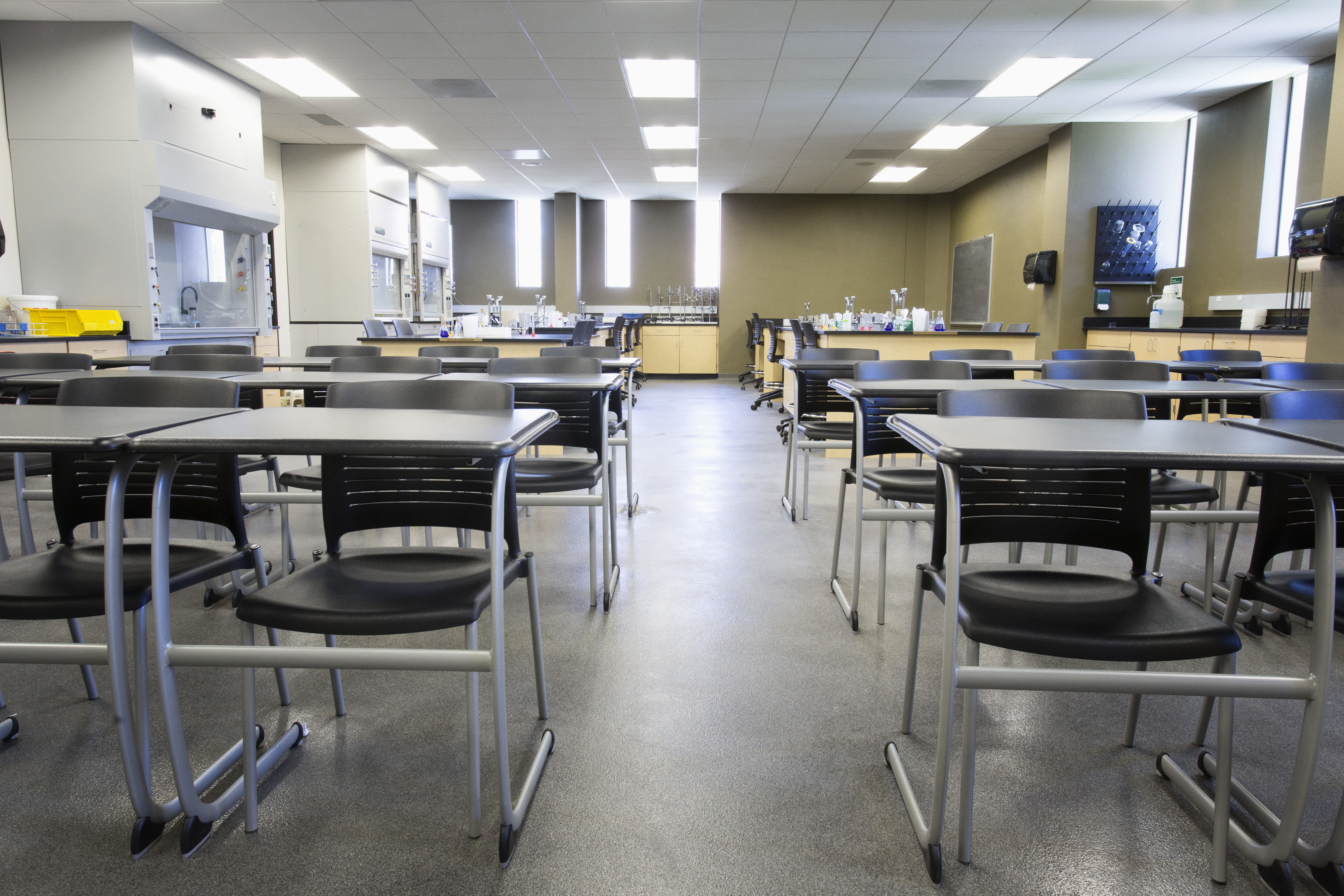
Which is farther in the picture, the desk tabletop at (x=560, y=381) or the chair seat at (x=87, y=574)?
the desk tabletop at (x=560, y=381)

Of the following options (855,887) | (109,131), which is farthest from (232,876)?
(109,131)

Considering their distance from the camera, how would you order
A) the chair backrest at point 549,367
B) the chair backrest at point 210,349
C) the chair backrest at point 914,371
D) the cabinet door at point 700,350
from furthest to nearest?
the cabinet door at point 700,350
the chair backrest at point 210,349
the chair backrest at point 549,367
the chair backrest at point 914,371

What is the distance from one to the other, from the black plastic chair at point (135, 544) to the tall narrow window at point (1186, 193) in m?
8.37

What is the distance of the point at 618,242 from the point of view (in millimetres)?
12891

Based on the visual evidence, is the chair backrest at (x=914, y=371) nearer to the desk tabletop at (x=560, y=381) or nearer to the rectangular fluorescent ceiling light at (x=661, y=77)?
the desk tabletop at (x=560, y=381)

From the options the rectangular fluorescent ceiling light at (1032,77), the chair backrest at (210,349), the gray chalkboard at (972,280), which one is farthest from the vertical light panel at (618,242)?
the chair backrest at (210,349)

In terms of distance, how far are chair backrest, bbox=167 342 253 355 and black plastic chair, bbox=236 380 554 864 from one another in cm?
317

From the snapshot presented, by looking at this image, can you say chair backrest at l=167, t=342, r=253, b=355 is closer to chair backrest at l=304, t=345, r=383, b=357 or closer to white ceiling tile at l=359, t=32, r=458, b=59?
chair backrest at l=304, t=345, r=383, b=357

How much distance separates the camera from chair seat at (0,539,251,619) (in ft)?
4.53

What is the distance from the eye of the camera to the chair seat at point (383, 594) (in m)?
1.33

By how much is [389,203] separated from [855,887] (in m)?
9.61

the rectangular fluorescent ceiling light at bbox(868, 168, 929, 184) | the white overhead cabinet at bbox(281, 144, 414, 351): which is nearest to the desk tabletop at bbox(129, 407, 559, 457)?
the white overhead cabinet at bbox(281, 144, 414, 351)

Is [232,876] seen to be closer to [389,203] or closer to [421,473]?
[421,473]

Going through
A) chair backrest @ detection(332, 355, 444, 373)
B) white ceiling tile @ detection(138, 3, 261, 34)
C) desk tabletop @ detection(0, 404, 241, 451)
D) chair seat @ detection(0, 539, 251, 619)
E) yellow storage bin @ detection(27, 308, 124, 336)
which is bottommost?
chair seat @ detection(0, 539, 251, 619)
